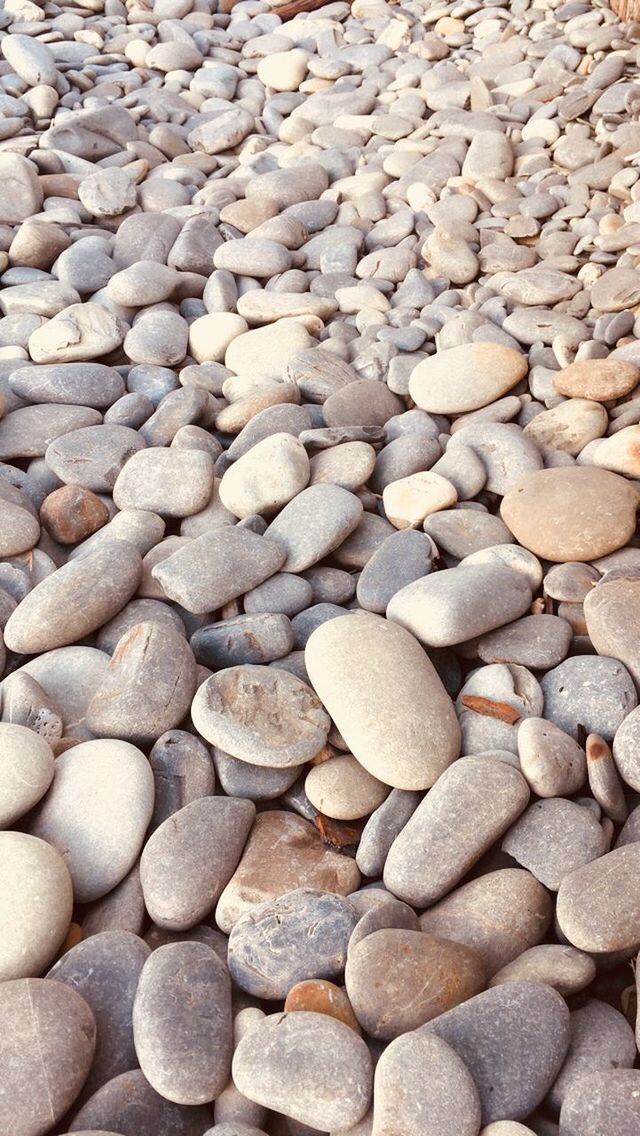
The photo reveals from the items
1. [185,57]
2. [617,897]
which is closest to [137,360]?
[617,897]

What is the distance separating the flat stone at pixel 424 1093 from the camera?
3.36 feet

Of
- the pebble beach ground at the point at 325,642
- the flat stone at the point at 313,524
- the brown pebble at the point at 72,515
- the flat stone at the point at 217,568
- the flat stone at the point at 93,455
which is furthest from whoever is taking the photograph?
the flat stone at the point at 93,455

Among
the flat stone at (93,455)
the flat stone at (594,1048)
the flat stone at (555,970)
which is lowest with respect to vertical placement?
the flat stone at (594,1048)

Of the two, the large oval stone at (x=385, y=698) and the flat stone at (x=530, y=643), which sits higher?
the large oval stone at (x=385, y=698)

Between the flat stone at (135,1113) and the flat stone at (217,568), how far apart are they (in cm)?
83

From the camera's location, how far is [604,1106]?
1.04 m

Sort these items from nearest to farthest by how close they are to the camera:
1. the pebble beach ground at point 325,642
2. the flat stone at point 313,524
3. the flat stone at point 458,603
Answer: the pebble beach ground at point 325,642 < the flat stone at point 458,603 < the flat stone at point 313,524

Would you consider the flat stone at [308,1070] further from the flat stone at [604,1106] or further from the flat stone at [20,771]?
the flat stone at [20,771]

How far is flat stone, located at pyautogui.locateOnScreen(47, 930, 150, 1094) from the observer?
1.20 meters

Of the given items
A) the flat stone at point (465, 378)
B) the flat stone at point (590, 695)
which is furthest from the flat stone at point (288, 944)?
the flat stone at point (465, 378)

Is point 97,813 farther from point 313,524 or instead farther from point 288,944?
point 313,524

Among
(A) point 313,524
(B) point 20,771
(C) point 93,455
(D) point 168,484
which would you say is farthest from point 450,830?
(C) point 93,455

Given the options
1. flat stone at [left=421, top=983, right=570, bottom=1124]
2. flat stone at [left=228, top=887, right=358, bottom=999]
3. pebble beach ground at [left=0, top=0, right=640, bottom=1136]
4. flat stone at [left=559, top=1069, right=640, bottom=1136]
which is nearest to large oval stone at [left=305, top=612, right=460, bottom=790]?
pebble beach ground at [left=0, top=0, right=640, bottom=1136]

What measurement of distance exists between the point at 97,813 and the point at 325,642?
452 mm
